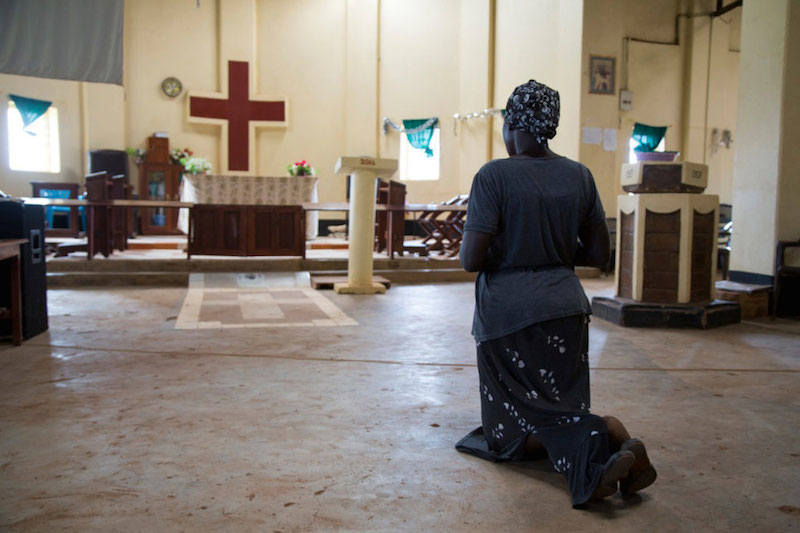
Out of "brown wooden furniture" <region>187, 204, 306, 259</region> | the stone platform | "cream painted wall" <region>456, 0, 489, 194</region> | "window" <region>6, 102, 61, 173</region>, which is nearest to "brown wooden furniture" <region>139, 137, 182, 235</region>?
"window" <region>6, 102, 61, 173</region>

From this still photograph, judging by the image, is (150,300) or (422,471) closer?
(422,471)

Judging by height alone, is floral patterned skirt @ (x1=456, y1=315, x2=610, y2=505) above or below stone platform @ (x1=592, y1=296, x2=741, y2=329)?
above

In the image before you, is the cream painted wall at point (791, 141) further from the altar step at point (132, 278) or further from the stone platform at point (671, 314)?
the altar step at point (132, 278)

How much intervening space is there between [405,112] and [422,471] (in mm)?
11179

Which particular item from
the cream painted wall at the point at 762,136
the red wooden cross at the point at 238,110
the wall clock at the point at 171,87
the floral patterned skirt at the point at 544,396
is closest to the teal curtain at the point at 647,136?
the cream painted wall at the point at 762,136

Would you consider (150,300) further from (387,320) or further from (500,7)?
(500,7)

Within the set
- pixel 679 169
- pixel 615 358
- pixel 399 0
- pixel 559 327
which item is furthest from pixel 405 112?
pixel 559 327

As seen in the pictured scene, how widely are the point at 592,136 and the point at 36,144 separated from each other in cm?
927

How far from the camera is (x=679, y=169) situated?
199 inches

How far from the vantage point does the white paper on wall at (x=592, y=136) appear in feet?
30.7

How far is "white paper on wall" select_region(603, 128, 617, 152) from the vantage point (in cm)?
951

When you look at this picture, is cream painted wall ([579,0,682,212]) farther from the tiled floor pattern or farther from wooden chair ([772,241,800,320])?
the tiled floor pattern

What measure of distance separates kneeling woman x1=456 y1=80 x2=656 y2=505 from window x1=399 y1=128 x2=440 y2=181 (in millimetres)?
10808

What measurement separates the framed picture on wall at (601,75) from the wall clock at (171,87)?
7422 millimetres
